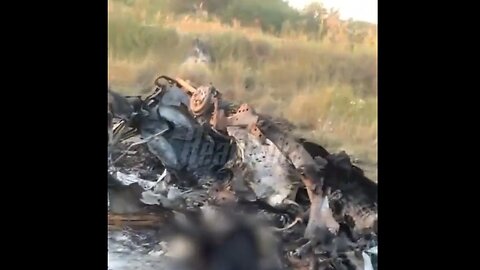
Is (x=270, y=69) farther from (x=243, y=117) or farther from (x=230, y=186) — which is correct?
(x=230, y=186)

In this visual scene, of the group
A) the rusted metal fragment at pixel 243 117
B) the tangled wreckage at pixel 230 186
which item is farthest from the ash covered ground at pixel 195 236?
the rusted metal fragment at pixel 243 117

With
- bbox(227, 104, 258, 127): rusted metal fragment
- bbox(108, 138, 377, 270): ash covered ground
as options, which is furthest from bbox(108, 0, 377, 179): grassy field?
bbox(108, 138, 377, 270): ash covered ground

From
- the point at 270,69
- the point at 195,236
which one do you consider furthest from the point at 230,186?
the point at 270,69

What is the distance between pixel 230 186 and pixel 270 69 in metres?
0.21

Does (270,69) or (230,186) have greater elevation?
(270,69)

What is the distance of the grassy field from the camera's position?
3.24 feet

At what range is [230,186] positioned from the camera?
3.27 feet

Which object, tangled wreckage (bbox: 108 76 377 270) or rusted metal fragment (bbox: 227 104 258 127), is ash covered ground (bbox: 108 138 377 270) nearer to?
tangled wreckage (bbox: 108 76 377 270)

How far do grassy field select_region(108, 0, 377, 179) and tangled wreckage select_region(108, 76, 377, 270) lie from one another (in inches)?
0.9

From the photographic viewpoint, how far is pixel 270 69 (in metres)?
1.01

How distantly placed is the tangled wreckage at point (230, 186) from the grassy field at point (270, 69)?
0.02 metres

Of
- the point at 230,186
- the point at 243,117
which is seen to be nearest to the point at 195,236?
the point at 230,186
